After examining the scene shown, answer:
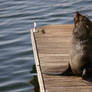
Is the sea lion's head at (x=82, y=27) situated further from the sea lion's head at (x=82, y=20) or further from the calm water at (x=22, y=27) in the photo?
the calm water at (x=22, y=27)

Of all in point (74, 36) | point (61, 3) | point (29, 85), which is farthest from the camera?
point (61, 3)

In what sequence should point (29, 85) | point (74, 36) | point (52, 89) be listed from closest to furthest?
point (52, 89)
point (74, 36)
point (29, 85)

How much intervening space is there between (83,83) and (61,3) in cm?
929

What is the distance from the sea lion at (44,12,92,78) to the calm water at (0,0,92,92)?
1.75 meters

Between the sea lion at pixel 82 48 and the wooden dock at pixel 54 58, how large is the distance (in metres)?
0.16

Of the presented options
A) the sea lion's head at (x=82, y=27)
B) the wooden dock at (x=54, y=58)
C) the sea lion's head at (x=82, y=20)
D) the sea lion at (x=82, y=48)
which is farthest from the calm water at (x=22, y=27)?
the sea lion's head at (x=82, y=20)

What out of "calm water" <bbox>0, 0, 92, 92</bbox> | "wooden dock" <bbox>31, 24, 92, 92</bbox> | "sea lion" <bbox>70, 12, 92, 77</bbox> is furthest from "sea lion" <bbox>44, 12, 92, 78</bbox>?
"calm water" <bbox>0, 0, 92, 92</bbox>

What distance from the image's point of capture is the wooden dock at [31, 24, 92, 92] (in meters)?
6.76

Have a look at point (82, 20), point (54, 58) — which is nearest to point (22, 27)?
point (54, 58)

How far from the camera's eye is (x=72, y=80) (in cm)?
699

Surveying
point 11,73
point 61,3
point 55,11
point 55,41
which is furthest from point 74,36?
point 61,3

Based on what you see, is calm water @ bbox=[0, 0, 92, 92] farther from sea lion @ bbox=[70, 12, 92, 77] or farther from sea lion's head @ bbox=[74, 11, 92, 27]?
sea lion's head @ bbox=[74, 11, 92, 27]

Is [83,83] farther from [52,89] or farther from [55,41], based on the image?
[55,41]

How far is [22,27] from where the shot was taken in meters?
12.8
